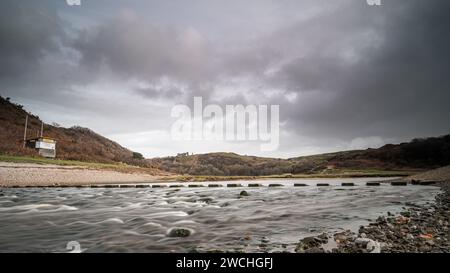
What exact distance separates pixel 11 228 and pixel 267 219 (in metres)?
8.43

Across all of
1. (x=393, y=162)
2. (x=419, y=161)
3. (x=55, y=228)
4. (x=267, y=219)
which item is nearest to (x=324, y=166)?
(x=393, y=162)

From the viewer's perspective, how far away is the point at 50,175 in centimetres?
3884

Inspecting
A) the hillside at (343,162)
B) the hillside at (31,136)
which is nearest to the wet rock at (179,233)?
the hillside at (343,162)

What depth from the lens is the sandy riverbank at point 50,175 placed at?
33.9 meters

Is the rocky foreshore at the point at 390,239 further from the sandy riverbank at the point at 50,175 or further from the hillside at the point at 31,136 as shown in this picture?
the hillside at the point at 31,136

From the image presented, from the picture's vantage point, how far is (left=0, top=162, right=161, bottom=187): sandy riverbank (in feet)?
111

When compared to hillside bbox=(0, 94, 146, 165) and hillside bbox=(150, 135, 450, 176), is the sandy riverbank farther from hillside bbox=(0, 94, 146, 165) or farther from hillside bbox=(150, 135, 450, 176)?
hillside bbox=(150, 135, 450, 176)

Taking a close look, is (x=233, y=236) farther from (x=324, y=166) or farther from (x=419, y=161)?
(x=324, y=166)

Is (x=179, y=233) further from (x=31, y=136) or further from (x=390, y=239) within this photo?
(x=31, y=136)

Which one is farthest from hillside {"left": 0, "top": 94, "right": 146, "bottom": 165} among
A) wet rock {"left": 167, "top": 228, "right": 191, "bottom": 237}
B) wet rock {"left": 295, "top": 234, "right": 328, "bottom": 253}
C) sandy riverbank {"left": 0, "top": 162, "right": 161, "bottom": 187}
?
wet rock {"left": 295, "top": 234, "right": 328, "bottom": 253}

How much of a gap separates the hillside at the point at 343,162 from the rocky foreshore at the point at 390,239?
2874 centimetres

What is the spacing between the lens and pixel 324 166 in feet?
188

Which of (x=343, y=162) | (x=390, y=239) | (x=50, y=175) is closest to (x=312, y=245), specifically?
(x=390, y=239)

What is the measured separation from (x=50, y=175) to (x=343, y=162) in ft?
169
